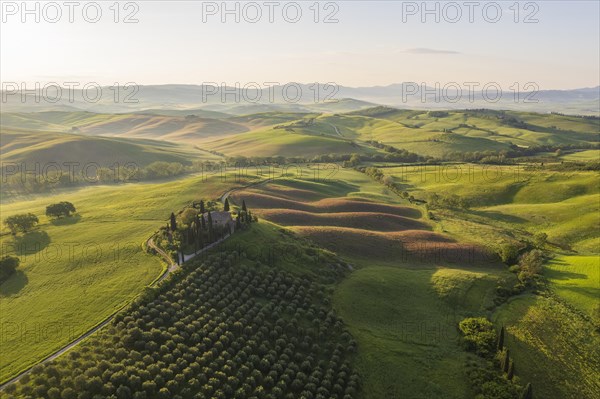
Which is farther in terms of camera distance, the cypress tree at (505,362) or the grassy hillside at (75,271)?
the grassy hillside at (75,271)

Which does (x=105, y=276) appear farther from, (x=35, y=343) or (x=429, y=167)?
(x=429, y=167)

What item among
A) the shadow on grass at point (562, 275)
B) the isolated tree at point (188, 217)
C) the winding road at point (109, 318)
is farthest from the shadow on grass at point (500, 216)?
the isolated tree at point (188, 217)

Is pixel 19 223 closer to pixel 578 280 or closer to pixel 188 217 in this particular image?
pixel 188 217

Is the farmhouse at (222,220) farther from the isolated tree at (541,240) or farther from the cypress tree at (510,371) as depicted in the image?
the isolated tree at (541,240)

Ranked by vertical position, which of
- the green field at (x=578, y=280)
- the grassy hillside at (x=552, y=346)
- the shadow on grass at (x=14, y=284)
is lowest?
the grassy hillside at (x=552, y=346)

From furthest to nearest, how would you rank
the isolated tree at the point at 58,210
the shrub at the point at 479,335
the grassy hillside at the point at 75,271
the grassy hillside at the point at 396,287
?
the isolated tree at the point at 58,210, the shrub at the point at 479,335, the grassy hillside at the point at 75,271, the grassy hillside at the point at 396,287

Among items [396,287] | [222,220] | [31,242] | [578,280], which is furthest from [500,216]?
[31,242]

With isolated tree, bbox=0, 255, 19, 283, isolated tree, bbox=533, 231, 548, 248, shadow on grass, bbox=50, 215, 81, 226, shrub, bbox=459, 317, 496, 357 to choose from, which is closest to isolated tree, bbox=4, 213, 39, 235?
shadow on grass, bbox=50, 215, 81, 226

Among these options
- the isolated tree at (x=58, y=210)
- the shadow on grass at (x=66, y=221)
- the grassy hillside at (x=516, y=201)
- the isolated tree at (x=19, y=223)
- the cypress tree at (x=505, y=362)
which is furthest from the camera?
the grassy hillside at (x=516, y=201)
